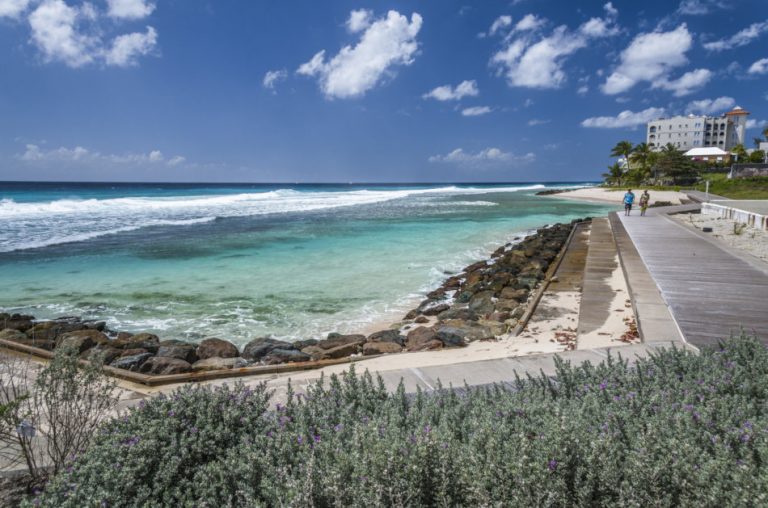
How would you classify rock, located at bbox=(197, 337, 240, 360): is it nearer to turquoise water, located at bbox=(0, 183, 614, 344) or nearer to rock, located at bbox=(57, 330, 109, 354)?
turquoise water, located at bbox=(0, 183, 614, 344)

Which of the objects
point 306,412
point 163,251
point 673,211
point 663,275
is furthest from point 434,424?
point 673,211

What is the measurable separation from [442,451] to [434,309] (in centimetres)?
753

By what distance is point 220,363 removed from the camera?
675 centimetres

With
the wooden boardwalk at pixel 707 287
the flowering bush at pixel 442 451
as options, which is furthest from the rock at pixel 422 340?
the flowering bush at pixel 442 451

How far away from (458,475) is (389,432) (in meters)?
0.52

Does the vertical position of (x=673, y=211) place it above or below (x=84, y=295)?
above

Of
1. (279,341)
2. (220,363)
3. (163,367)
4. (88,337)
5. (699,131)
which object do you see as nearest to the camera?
(163,367)

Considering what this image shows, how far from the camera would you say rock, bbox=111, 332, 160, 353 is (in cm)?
734

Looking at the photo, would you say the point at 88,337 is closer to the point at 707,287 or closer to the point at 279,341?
the point at 279,341

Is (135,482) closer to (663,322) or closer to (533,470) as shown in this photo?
(533,470)

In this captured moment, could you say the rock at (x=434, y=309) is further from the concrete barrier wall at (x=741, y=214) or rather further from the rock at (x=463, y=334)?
the concrete barrier wall at (x=741, y=214)

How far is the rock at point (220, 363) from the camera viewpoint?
256 inches

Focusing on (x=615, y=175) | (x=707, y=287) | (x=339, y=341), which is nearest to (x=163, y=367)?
(x=339, y=341)

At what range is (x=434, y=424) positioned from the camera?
2846mm
